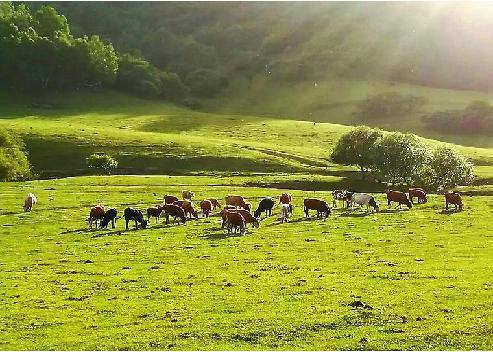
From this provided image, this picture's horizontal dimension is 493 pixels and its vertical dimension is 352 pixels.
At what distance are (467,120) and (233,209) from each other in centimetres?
12395

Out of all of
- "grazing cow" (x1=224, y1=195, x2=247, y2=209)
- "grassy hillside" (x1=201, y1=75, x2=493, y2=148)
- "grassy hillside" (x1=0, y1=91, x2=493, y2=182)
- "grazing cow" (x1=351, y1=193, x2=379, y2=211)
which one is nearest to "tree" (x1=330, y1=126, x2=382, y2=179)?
"grassy hillside" (x1=0, y1=91, x2=493, y2=182)

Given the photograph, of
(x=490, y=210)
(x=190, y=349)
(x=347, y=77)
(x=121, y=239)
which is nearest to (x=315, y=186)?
(x=490, y=210)

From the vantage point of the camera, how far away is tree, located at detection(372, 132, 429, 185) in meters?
73.3

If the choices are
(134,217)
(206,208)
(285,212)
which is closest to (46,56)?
(206,208)

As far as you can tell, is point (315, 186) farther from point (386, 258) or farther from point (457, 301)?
point (457, 301)

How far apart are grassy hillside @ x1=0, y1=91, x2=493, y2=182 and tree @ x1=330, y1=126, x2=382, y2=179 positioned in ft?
6.53

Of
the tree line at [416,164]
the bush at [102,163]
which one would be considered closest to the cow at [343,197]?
the tree line at [416,164]

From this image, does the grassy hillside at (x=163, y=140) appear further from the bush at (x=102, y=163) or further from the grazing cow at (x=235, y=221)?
the grazing cow at (x=235, y=221)

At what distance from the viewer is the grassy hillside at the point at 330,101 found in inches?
6373

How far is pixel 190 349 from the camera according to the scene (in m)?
17.5

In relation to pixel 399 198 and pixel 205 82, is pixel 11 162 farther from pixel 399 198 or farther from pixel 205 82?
pixel 205 82

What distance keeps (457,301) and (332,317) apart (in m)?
4.88

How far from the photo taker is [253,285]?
24.1 metres

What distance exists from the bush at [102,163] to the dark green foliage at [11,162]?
8949 mm
